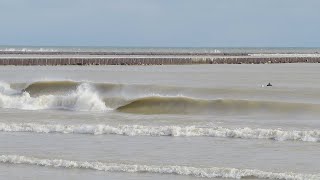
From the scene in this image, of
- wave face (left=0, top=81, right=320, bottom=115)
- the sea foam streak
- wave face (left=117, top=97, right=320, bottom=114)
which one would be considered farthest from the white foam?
the sea foam streak

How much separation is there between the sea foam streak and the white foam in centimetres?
Result: 791

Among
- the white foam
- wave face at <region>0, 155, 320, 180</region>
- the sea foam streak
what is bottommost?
the white foam

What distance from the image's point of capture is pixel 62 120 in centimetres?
2209

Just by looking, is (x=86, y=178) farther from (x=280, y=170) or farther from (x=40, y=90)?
(x=40, y=90)

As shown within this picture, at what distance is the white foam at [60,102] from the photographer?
2794cm

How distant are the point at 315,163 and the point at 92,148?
4.73 metres

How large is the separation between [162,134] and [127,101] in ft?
34.8

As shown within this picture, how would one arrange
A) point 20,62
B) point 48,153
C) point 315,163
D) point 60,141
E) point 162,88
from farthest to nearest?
point 20,62
point 162,88
point 60,141
point 48,153
point 315,163

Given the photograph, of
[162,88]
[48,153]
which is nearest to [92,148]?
[48,153]

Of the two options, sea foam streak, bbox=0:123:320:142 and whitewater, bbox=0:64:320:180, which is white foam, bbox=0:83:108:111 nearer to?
whitewater, bbox=0:64:320:180

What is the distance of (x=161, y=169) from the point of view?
1329 cm

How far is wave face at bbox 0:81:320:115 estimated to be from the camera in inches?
987

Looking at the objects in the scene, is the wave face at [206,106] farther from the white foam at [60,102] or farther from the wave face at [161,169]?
the wave face at [161,169]

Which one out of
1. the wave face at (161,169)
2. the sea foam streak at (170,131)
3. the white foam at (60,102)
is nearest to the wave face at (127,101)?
the white foam at (60,102)
